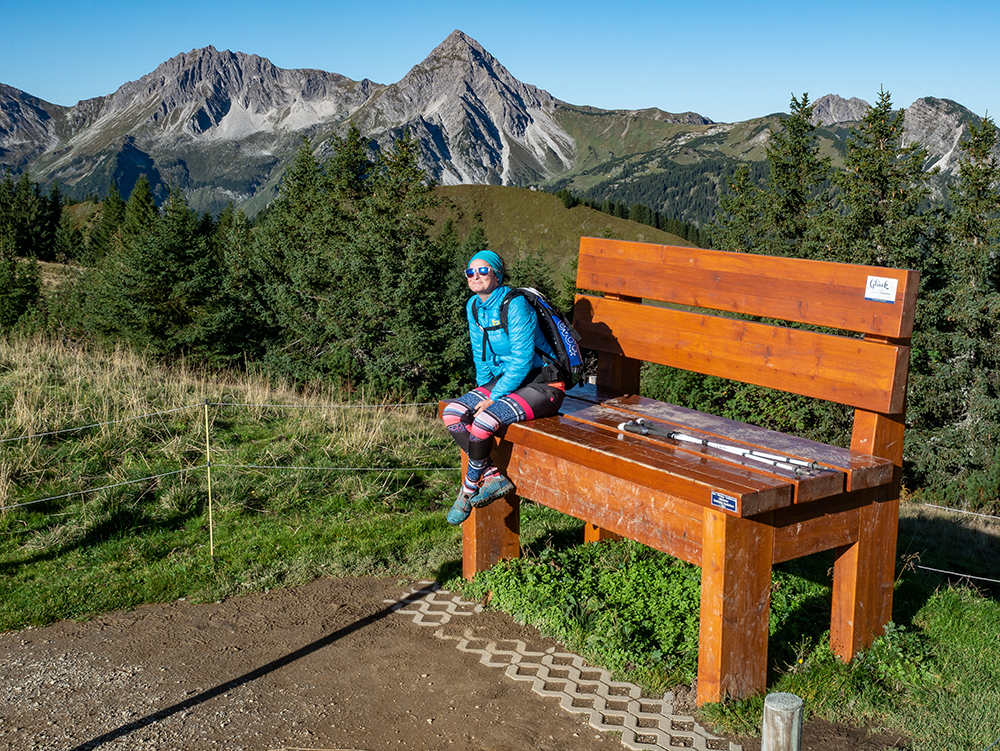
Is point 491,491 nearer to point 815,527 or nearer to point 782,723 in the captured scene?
point 815,527

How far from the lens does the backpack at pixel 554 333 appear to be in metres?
4.66

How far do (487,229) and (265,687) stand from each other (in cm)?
13238

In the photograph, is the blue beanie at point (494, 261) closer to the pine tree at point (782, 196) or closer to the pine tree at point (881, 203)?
the pine tree at point (881, 203)

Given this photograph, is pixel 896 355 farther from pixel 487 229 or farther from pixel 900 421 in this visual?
pixel 487 229

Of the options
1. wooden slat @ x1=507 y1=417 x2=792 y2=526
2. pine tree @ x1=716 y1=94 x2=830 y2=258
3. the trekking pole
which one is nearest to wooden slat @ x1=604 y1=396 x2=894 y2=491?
the trekking pole

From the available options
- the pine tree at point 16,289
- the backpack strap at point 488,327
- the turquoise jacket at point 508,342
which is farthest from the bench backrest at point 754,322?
the pine tree at point 16,289

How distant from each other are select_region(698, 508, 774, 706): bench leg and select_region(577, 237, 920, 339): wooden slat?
1082mm

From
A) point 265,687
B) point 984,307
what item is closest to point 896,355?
point 265,687

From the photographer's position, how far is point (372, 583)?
17.9 ft

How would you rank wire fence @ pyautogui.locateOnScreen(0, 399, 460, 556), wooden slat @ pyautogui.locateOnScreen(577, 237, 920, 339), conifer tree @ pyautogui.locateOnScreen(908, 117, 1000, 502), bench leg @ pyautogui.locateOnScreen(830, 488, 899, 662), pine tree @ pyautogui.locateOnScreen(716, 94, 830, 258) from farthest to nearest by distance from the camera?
pine tree @ pyautogui.locateOnScreen(716, 94, 830, 258), conifer tree @ pyautogui.locateOnScreen(908, 117, 1000, 502), wire fence @ pyautogui.locateOnScreen(0, 399, 460, 556), bench leg @ pyautogui.locateOnScreen(830, 488, 899, 662), wooden slat @ pyautogui.locateOnScreen(577, 237, 920, 339)

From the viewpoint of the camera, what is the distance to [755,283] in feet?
15.0

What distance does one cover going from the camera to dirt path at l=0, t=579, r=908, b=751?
3580mm

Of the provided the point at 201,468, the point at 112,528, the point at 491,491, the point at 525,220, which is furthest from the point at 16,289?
the point at 525,220

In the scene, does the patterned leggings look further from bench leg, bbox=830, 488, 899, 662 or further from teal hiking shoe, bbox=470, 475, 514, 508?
bench leg, bbox=830, 488, 899, 662
